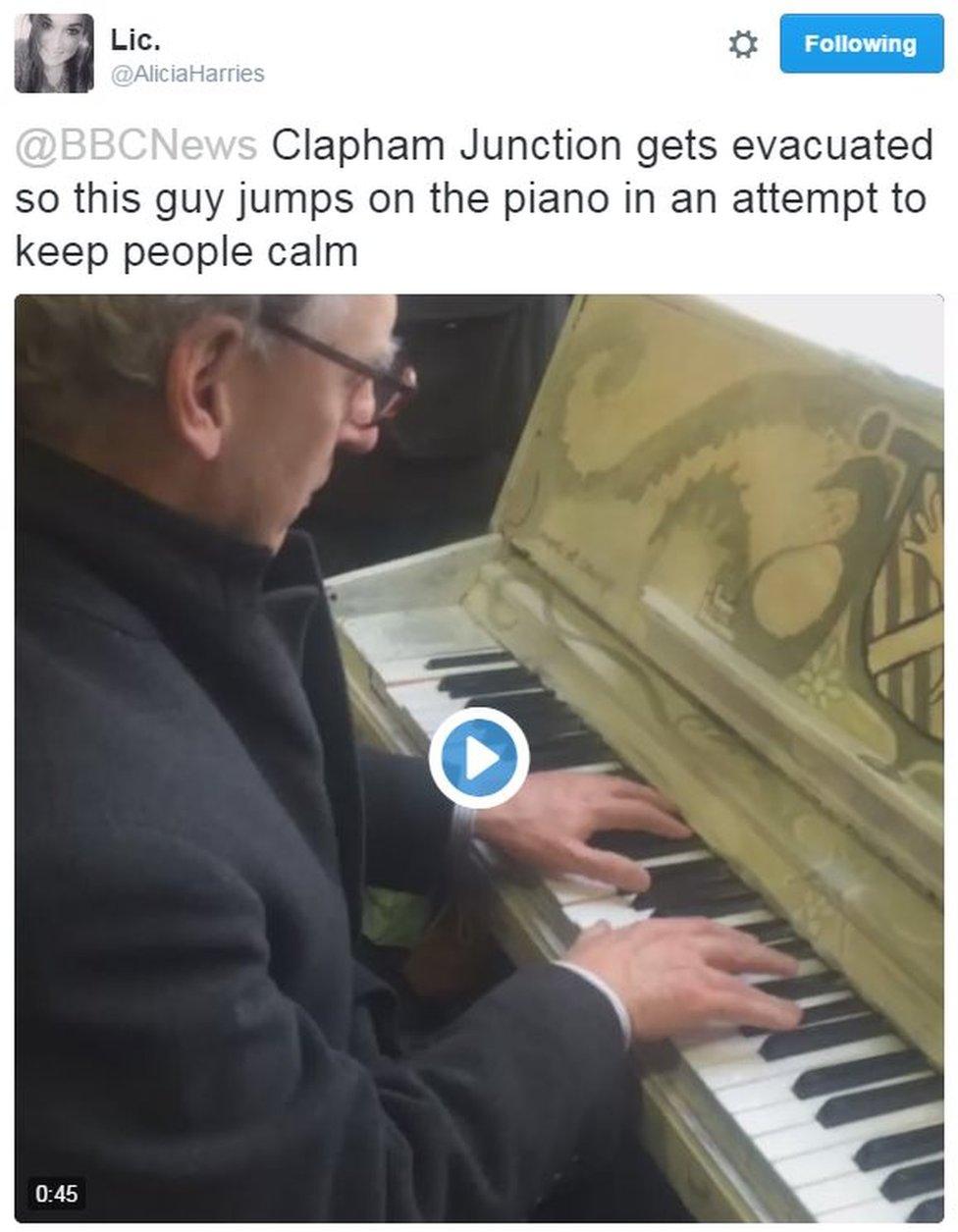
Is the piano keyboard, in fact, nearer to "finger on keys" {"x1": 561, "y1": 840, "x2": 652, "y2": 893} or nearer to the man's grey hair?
"finger on keys" {"x1": 561, "y1": 840, "x2": 652, "y2": 893}

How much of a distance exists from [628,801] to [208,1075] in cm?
35

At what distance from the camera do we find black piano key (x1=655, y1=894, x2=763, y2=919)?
0.80 m

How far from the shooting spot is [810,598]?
31.9 inches

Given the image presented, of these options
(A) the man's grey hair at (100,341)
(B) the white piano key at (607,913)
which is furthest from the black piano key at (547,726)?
(A) the man's grey hair at (100,341)

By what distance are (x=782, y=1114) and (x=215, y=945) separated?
0.34 m

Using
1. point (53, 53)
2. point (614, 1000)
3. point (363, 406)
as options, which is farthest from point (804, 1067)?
point (53, 53)

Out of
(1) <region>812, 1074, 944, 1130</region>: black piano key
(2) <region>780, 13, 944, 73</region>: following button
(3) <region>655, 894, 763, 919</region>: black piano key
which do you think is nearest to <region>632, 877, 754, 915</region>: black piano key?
(3) <region>655, 894, 763, 919</region>: black piano key

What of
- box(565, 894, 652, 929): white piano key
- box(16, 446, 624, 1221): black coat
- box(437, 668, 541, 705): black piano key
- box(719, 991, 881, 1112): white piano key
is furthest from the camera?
box(437, 668, 541, 705): black piano key

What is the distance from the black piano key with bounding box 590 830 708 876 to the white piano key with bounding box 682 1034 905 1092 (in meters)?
0.14

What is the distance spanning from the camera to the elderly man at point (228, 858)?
2.02ft

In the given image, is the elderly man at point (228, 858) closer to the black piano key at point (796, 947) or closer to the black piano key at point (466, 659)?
the black piano key at point (796, 947)

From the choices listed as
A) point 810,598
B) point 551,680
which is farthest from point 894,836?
point 551,680

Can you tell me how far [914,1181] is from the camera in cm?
72

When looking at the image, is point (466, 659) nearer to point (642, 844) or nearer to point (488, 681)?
point (488, 681)
